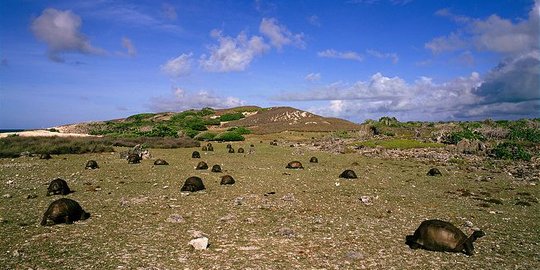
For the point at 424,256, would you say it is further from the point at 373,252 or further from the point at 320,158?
the point at 320,158

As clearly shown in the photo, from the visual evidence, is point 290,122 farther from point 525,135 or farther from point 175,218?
point 175,218

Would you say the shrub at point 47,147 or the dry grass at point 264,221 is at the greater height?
the shrub at point 47,147

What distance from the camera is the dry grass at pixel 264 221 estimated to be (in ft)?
32.2

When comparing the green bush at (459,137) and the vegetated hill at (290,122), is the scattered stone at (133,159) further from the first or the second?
the vegetated hill at (290,122)

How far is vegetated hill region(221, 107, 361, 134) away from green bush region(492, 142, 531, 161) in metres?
40.7

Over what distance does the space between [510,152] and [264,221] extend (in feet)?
96.6

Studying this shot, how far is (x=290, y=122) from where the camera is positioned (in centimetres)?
8631

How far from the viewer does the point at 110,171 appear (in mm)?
25656

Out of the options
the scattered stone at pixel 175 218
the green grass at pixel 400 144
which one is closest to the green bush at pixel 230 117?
the green grass at pixel 400 144

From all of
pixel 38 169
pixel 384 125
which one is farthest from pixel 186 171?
pixel 384 125

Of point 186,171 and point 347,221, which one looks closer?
point 347,221

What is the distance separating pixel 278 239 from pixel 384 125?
185 feet

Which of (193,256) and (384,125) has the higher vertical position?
(384,125)

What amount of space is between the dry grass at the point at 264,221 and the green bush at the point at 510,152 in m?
9.94
